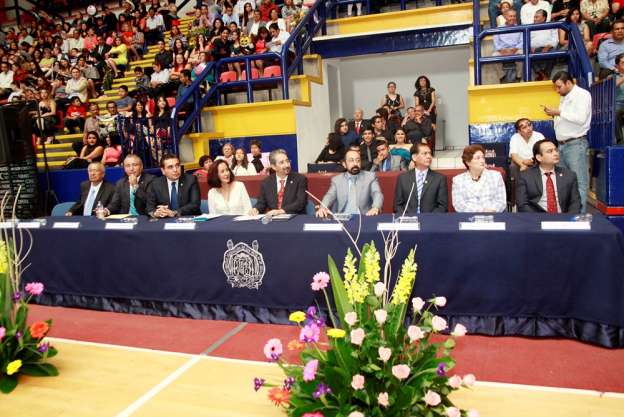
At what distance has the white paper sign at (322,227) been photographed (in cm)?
308

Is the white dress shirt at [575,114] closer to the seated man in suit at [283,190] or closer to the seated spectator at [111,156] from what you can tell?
the seated man in suit at [283,190]

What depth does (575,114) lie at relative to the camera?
15.6 feet

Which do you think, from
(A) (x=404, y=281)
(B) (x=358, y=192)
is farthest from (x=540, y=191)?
(A) (x=404, y=281)

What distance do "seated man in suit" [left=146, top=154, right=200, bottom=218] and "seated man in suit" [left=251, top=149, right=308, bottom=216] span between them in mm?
545

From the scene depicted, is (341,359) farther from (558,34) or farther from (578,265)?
(558,34)

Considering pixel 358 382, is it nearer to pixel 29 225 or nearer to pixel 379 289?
pixel 379 289

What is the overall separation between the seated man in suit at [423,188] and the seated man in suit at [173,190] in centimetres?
163

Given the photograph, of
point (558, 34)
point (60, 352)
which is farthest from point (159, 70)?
point (60, 352)

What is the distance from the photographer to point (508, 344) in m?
2.86

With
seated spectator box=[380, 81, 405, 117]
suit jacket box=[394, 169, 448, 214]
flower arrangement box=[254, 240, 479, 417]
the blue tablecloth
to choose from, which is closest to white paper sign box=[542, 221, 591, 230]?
the blue tablecloth

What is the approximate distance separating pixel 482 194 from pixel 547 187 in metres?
0.43

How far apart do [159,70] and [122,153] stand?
3089 millimetres

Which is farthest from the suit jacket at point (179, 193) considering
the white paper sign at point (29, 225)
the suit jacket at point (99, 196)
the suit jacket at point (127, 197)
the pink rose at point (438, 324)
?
the pink rose at point (438, 324)

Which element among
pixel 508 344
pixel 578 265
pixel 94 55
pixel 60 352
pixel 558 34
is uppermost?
pixel 94 55
